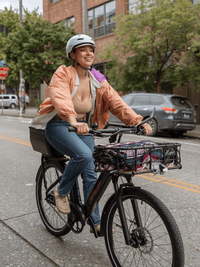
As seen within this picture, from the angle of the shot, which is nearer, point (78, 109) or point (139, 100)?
point (78, 109)

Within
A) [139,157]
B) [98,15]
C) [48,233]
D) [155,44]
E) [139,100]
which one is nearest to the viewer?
[139,157]

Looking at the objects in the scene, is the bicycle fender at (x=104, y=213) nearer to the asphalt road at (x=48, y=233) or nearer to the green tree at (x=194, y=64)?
the asphalt road at (x=48, y=233)

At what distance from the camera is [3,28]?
1887 inches

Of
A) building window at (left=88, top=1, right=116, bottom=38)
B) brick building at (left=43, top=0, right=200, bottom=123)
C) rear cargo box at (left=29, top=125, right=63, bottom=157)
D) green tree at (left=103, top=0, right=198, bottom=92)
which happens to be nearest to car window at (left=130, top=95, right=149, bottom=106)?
green tree at (left=103, top=0, right=198, bottom=92)

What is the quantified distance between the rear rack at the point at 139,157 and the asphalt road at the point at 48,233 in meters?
1.10

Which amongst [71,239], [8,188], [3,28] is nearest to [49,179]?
[71,239]

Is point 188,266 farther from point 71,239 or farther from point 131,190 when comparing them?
point 71,239

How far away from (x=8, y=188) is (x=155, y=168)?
3634 millimetres

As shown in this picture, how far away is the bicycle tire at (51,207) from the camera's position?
3211 millimetres

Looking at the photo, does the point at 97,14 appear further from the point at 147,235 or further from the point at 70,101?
the point at 147,235

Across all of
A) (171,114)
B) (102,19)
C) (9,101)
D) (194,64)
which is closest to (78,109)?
(171,114)

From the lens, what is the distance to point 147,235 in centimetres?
231

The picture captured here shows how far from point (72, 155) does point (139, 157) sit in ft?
2.52

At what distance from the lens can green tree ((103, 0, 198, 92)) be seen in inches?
550
